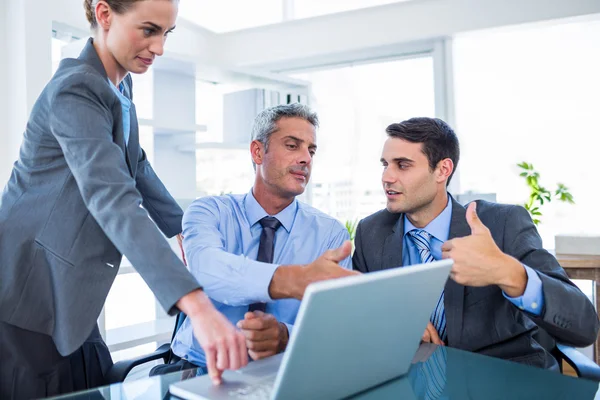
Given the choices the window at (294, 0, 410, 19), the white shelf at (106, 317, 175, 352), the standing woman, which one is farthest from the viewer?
the window at (294, 0, 410, 19)

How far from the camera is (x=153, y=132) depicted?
133 inches

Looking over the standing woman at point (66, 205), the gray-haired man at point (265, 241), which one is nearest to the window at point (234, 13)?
the gray-haired man at point (265, 241)

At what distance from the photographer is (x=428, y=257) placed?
5.90ft

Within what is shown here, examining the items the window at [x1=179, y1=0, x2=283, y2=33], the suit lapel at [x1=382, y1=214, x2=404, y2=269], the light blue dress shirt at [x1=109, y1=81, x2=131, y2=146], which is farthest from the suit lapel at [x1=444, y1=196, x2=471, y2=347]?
the window at [x1=179, y1=0, x2=283, y2=33]

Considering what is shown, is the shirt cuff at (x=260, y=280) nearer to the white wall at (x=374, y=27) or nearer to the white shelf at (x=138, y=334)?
the white shelf at (x=138, y=334)

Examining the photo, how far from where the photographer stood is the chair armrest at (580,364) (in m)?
1.35

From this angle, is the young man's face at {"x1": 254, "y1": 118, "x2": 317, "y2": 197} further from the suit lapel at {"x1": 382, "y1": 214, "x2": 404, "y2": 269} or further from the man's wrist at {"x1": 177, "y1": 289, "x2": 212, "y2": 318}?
the man's wrist at {"x1": 177, "y1": 289, "x2": 212, "y2": 318}

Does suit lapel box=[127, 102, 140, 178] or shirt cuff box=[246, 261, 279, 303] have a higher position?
suit lapel box=[127, 102, 140, 178]

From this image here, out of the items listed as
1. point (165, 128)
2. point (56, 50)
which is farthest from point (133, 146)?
point (56, 50)

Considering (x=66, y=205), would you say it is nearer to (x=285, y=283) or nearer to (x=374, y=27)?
(x=285, y=283)

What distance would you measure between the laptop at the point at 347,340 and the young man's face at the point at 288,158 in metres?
0.95

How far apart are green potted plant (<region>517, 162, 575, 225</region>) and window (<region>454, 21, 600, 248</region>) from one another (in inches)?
4.6

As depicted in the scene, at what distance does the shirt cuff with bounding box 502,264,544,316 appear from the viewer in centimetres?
137

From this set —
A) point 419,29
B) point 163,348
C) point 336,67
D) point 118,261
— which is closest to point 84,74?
point 118,261
